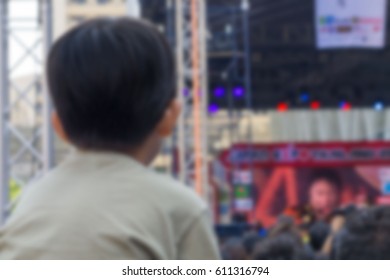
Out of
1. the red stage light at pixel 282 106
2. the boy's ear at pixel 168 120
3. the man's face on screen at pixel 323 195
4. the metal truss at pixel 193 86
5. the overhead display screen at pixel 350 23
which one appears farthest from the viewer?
the man's face on screen at pixel 323 195

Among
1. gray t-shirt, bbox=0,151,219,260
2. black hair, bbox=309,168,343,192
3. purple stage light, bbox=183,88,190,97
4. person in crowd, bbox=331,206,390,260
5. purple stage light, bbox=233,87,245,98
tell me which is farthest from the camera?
black hair, bbox=309,168,343,192

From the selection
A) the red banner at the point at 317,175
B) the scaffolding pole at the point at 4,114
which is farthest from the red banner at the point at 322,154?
the scaffolding pole at the point at 4,114

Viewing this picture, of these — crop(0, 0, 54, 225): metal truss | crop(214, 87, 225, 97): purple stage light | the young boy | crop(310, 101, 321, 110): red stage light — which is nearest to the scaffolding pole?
→ crop(0, 0, 54, 225): metal truss

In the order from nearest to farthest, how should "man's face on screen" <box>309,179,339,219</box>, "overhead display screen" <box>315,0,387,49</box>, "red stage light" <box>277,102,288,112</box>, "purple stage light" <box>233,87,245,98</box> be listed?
"overhead display screen" <box>315,0,387,49</box>, "purple stage light" <box>233,87,245,98</box>, "red stage light" <box>277,102,288,112</box>, "man's face on screen" <box>309,179,339,219</box>

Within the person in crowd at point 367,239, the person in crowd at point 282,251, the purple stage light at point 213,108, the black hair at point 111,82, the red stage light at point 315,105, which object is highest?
the black hair at point 111,82

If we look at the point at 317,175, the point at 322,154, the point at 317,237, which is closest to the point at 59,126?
the point at 317,237

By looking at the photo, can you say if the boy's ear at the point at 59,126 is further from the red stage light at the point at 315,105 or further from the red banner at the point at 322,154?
the red banner at the point at 322,154

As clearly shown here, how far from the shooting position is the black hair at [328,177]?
57.3ft

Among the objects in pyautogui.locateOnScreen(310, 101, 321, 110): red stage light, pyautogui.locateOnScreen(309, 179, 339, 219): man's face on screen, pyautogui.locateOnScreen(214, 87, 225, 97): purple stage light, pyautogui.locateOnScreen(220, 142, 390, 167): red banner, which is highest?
pyautogui.locateOnScreen(214, 87, 225, 97): purple stage light

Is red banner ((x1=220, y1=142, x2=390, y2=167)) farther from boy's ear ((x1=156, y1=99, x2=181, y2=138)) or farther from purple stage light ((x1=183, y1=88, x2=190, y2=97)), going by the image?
boy's ear ((x1=156, y1=99, x2=181, y2=138))

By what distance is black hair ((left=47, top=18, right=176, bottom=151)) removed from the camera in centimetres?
117

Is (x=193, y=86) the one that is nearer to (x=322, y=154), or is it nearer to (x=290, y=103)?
(x=290, y=103)
